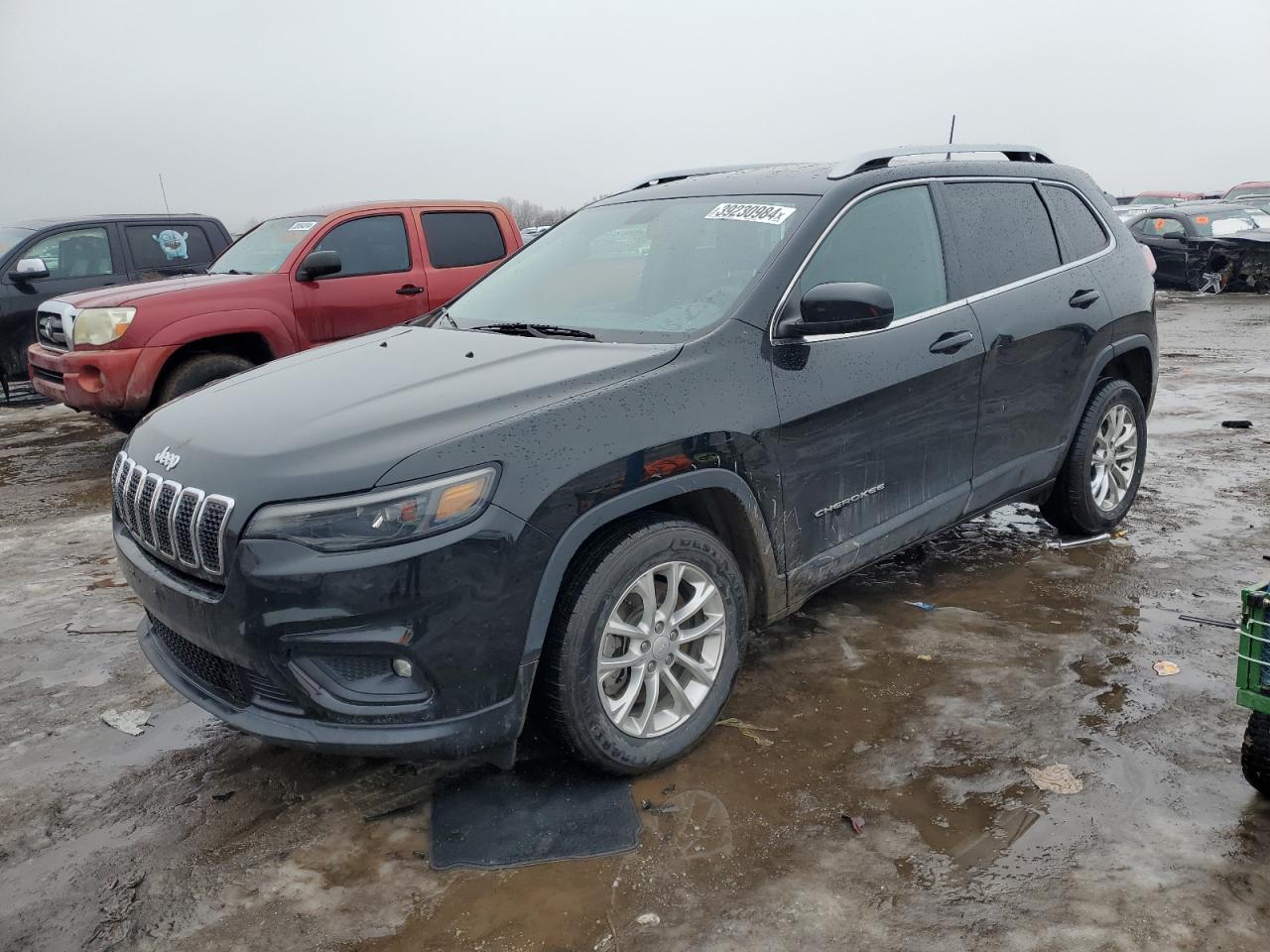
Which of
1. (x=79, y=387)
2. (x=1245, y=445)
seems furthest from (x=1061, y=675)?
(x=79, y=387)

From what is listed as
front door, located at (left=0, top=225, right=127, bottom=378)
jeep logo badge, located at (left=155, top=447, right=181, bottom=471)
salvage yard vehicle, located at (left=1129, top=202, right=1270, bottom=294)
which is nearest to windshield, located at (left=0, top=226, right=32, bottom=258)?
front door, located at (left=0, top=225, right=127, bottom=378)

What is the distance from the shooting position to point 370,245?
7.73 meters

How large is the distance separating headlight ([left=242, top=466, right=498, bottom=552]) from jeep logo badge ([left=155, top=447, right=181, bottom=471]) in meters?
0.48

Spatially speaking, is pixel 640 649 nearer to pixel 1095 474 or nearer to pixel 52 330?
pixel 1095 474

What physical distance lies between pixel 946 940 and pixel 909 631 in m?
1.74

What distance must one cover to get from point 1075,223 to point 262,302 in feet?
17.4

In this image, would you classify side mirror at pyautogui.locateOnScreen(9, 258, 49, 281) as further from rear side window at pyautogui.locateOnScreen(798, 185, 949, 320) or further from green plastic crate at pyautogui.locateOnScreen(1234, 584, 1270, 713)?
green plastic crate at pyautogui.locateOnScreen(1234, 584, 1270, 713)

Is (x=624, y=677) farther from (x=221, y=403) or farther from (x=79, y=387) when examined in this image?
(x=79, y=387)

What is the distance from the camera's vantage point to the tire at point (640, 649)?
8.70ft

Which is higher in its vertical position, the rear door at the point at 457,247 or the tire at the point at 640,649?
the rear door at the point at 457,247

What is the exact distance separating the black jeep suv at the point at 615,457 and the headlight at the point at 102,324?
3.73m

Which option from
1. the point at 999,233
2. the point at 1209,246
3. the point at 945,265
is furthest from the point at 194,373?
the point at 1209,246

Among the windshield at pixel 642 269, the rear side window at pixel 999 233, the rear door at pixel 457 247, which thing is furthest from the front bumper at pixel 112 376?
the rear side window at pixel 999 233

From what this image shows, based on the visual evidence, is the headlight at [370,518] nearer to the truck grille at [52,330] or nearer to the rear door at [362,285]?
the rear door at [362,285]
